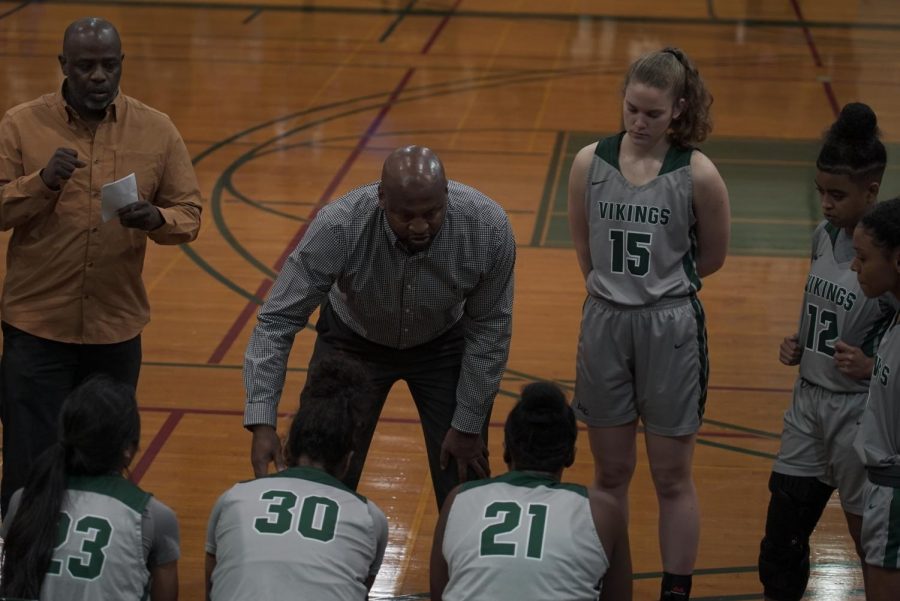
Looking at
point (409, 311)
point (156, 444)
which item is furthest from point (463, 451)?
point (156, 444)

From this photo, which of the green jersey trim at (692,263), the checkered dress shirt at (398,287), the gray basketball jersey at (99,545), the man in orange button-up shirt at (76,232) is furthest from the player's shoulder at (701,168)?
the gray basketball jersey at (99,545)

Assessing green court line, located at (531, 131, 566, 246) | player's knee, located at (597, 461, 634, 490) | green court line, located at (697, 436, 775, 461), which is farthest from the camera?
green court line, located at (531, 131, 566, 246)

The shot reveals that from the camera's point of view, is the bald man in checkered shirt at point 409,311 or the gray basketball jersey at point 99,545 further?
the bald man in checkered shirt at point 409,311

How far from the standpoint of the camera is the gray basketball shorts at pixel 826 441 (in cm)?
423

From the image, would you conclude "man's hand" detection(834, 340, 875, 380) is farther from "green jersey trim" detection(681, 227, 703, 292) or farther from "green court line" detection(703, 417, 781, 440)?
"green court line" detection(703, 417, 781, 440)

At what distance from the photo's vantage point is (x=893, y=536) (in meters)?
3.69

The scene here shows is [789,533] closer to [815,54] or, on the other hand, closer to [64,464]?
[64,464]

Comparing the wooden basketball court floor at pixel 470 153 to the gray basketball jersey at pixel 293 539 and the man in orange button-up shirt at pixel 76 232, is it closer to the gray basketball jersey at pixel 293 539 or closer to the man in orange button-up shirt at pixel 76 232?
the man in orange button-up shirt at pixel 76 232

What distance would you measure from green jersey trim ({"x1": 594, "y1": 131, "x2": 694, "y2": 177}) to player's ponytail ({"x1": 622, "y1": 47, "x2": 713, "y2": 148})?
3cm

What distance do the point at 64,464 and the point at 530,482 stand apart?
115 cm

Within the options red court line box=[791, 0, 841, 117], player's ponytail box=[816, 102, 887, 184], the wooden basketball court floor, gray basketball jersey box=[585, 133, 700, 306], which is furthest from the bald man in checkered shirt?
red court line box=[791, 0, 841, 117]

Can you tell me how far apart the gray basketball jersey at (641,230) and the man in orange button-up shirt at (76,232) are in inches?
53.8

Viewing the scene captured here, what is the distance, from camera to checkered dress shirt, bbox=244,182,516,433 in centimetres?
415

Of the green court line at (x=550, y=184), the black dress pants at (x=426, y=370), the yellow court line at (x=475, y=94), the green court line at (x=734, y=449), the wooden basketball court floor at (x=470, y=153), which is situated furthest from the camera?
the yellow court line at (x=475, y=94)
